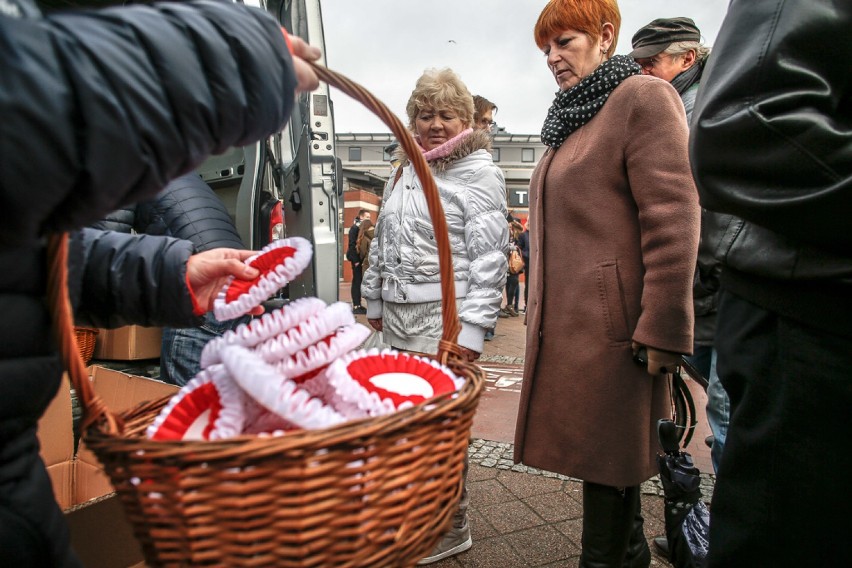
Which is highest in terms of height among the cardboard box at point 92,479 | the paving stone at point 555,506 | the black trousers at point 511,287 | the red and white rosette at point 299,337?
the red and white rosette at point 299,337

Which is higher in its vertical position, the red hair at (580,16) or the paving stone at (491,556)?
the red hair at (580,16)

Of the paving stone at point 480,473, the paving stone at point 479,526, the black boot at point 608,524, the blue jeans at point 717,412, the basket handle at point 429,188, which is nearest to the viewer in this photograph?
the basket handle at point 429,188

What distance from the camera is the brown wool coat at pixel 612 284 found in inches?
55.5

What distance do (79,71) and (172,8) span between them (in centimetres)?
14

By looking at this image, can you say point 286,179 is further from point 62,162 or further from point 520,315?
point 520,315

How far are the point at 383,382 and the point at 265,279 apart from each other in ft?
0.78

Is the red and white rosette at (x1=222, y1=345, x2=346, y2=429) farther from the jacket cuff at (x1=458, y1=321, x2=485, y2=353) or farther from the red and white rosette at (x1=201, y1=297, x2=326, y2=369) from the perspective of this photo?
the jacket cuff at (x1=458, y1=321, x2=485, y2=353)

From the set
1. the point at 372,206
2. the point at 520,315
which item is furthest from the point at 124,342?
the point at 372,206

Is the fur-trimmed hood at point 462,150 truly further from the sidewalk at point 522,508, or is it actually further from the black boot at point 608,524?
the sidewalk at point 522,508

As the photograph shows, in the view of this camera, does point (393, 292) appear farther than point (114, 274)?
Yes

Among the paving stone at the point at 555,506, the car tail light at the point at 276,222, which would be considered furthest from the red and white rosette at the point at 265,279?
the car tail light at the point at 276,222

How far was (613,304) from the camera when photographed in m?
1.50

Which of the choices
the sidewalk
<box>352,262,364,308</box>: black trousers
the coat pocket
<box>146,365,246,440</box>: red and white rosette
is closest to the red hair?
the coat pocket

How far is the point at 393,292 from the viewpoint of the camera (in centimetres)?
210
